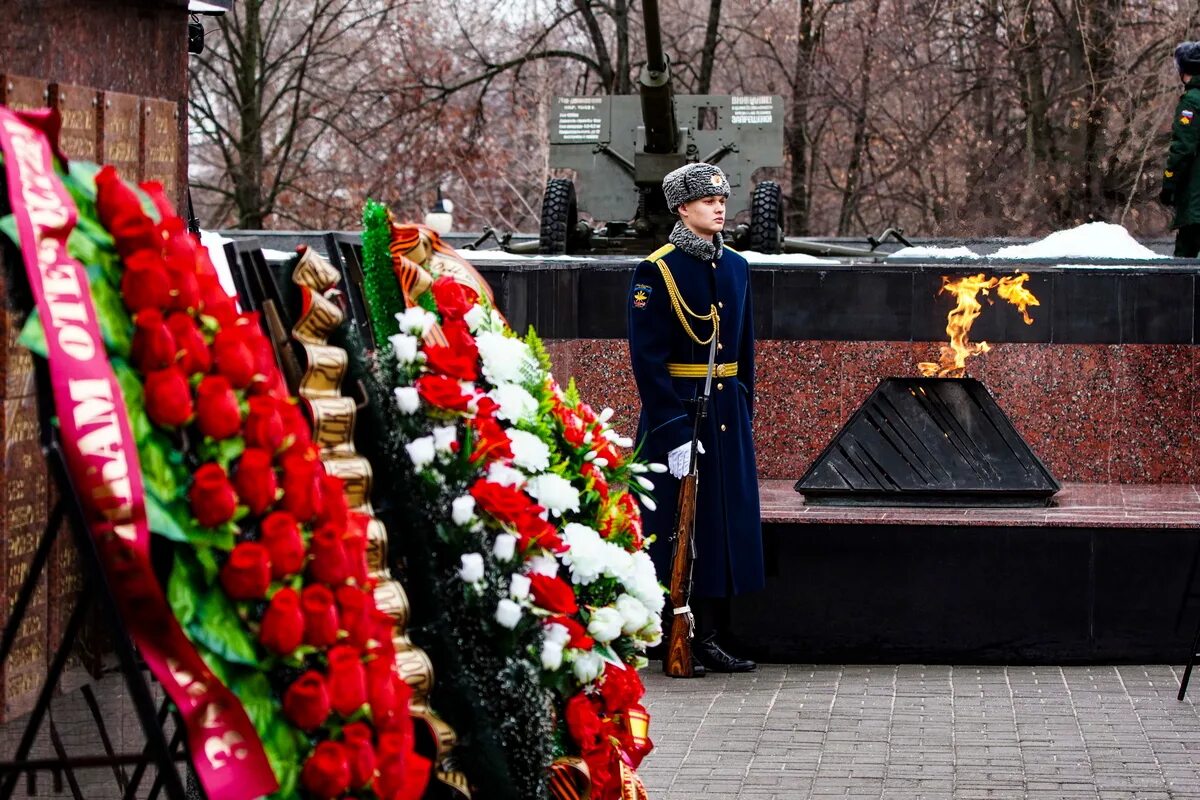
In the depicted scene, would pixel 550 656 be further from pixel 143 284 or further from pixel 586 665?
pixel 143 284

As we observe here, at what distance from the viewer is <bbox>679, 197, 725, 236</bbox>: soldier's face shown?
269 inches

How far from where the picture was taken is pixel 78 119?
3.90 metres

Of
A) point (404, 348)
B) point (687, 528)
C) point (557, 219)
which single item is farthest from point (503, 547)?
point (557, 219)

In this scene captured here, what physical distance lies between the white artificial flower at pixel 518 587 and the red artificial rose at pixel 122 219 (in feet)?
3.36

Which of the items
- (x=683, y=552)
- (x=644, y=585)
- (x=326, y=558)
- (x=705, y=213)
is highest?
(x=705, y=213)

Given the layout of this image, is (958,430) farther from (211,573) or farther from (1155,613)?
(211,573)

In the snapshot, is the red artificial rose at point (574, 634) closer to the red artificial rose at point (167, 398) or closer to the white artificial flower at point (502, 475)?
the white artificial flower at point (502, 475)

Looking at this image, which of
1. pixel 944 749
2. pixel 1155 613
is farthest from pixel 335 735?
pixel 1155 613

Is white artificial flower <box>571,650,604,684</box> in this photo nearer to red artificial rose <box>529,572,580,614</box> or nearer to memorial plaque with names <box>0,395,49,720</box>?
red artificial rose <box>529,572,580,614</box>

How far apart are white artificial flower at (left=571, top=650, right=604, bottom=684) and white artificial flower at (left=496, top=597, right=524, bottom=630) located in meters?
0.25

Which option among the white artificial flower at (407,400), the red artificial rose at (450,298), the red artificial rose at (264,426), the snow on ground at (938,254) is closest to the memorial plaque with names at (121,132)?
the red artificial rose at (450,298)

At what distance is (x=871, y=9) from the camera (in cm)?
2566

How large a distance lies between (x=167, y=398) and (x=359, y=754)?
0.63 meters

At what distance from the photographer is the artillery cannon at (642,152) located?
14336 millimetres
